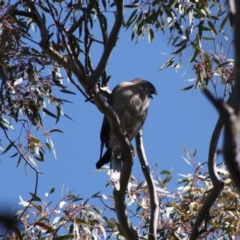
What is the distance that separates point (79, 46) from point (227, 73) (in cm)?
88

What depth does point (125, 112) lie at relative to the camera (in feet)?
15.8

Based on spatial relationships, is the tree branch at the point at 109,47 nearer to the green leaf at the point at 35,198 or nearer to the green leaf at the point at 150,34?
the green leaf at the point at 35,198

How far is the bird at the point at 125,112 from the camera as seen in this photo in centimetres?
429

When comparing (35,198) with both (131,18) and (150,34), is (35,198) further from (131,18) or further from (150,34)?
(150,34)

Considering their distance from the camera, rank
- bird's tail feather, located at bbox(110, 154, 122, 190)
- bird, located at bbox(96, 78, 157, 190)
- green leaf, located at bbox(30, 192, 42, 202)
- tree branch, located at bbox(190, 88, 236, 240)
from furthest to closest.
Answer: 1. bird, located at bbox(96, 78, 157, 190)
2. bird's tail feather, located at bbox(110, 154, 122, 190)
3. green leaf, located at bbox(30, 192, 42, 202)
4. tree branch, located at bbox(190, 88, 236, 240)

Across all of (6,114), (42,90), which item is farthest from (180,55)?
(6,114)

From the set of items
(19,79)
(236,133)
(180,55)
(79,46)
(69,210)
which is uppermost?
(180,55)

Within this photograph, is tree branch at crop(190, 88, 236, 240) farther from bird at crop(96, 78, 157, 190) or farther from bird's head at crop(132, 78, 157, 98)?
bird's head at crop(132, 78, 157, 98)

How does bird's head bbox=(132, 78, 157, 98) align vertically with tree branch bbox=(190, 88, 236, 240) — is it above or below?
above

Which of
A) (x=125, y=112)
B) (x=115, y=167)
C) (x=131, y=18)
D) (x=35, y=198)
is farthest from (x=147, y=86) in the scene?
(x=35, y=198)

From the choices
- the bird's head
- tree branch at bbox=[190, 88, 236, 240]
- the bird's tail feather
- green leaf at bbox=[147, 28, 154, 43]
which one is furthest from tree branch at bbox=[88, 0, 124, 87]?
the bird's head

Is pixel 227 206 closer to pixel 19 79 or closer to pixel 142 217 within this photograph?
pixel 142 217

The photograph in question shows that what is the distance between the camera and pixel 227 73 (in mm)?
3668

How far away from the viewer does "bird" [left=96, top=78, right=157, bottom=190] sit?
429 cm
